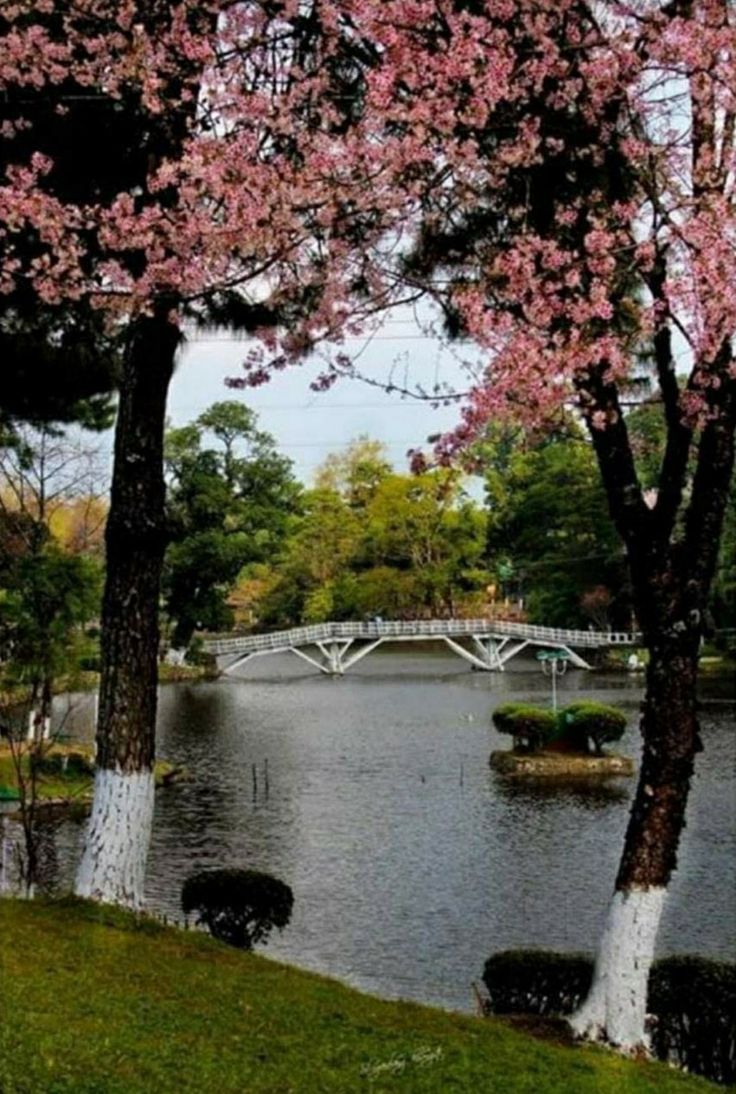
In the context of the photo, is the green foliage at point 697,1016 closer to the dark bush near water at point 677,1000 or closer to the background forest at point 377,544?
the dark bush near water at point 677,1000

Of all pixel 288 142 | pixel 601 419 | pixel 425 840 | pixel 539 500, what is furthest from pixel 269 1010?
pixel 539 500

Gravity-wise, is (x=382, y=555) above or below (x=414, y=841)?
above

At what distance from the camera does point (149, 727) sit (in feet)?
24.8

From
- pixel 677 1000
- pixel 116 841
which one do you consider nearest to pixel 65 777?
pixel 116 841

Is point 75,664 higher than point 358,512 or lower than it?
lower

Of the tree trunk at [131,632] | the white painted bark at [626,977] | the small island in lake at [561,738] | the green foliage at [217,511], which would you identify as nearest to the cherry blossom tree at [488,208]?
the white painted bark at [626,977]

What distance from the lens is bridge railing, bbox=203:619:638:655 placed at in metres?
46.5

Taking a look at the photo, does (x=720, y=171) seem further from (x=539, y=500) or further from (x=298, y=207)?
(x=539, y=500)

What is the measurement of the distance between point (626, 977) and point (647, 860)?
1.95 feet

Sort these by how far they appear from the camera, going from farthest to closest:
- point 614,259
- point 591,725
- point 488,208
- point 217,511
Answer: point 217,511, point 591,725, point 488,208, point 614,259

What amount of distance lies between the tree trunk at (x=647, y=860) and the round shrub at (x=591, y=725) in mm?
17897

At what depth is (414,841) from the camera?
17.3 metres

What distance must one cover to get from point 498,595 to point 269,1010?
54.7 m

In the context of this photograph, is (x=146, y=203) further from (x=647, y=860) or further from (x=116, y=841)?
(x=647, y=860)
